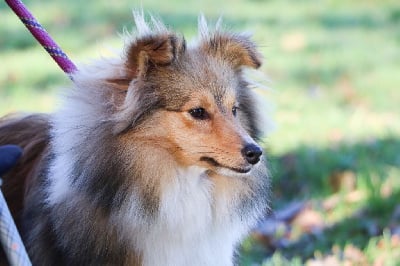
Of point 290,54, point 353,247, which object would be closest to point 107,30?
point 290,54

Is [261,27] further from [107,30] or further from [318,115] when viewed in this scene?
[318,115]

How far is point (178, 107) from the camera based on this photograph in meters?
3.47

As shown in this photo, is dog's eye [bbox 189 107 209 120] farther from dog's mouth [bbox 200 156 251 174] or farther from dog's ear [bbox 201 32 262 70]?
dog's ear [bbox 201 32 262 70]

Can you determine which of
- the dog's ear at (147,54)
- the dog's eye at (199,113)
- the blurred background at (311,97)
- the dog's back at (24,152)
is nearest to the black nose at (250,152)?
the dog's eye at (199,113)

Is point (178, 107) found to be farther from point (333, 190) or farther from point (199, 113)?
point (333, 190)

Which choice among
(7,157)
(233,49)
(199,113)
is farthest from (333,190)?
(7,157)

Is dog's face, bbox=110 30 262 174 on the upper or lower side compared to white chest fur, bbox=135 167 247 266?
upper

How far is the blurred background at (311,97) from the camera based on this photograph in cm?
538

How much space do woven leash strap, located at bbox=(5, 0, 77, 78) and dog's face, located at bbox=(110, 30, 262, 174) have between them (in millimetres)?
421

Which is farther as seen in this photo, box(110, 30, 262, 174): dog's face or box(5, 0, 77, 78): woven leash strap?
box(5, 0, 77, 78): woven leash strap

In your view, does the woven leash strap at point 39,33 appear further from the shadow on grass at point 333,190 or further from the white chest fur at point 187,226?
the shadow on grass at point 333,190

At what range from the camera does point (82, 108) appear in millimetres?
3539

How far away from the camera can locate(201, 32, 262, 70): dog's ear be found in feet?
12.4

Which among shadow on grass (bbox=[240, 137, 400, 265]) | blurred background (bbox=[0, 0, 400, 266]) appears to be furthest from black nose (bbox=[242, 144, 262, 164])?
shadow on grass (bbox=[240, 137, 400, 265])
